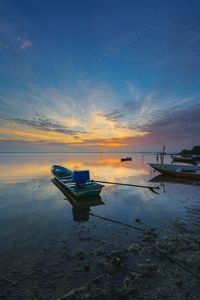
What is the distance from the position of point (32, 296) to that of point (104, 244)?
11.0 ft

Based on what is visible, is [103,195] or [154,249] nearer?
[154,249]

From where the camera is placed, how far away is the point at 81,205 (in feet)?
42.5

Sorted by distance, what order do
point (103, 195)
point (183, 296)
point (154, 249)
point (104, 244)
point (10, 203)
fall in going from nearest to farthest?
1. point (183, 296)
2. point (154, 249)
3. point (104, 244)
4. point (10, 203)
5. point (103, 195)

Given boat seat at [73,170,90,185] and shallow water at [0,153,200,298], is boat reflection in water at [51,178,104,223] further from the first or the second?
boat seat at [73,170,90,185]

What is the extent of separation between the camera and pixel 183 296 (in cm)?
434

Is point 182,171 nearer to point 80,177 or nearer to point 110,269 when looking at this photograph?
point 80,177

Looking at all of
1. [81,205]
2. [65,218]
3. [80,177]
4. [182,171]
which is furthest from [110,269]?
[182,171]

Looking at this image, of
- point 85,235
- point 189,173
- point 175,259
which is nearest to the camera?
point 175,259

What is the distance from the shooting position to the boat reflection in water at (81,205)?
10.5 meters

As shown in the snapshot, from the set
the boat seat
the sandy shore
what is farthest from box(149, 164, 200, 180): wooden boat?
the sandy shore

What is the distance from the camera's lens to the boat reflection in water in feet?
34.4

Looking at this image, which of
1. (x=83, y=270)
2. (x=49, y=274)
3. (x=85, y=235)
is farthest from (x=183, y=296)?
(x=85, y=235)

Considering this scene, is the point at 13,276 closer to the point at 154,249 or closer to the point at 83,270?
the point at 83,270

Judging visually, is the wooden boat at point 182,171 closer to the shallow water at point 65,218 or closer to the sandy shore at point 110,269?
the shallow water at point 65,218
